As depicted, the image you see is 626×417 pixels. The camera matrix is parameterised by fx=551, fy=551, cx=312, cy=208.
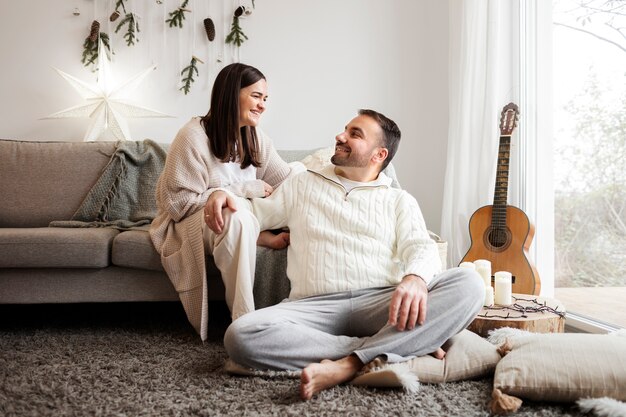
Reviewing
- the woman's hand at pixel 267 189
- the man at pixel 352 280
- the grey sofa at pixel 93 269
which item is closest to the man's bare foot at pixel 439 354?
the man at pixel 352 280

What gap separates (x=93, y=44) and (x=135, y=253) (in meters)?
1.66

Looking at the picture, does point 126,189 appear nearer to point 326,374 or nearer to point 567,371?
point 326,374

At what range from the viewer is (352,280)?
1716mm

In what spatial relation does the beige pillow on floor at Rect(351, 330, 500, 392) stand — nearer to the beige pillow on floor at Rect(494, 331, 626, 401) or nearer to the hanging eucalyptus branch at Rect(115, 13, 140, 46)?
the beige pillow on floor at Rect(494, 331, 626, 401)

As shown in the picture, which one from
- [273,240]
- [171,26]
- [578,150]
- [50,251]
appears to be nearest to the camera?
[273,240]

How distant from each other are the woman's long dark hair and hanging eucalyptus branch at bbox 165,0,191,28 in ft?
4.18

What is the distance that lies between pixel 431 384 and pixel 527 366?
267 mm

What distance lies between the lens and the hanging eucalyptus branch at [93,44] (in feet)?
10.6

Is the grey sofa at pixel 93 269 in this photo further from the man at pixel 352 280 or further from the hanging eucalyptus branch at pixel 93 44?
the hanging eucalyptus branch at pixel 93 44

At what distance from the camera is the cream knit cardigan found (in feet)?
6.69

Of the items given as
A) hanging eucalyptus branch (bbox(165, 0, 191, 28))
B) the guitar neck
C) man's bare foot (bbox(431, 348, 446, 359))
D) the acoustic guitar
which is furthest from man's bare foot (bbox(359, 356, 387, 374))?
hanging eucalyptus branch (bbox(165, 0, 191, 28))

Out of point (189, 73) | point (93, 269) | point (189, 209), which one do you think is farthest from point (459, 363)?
point (189, 73)

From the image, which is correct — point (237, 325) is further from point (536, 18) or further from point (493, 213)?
point (536, 18)

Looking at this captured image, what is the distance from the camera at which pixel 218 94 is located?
223 cm
